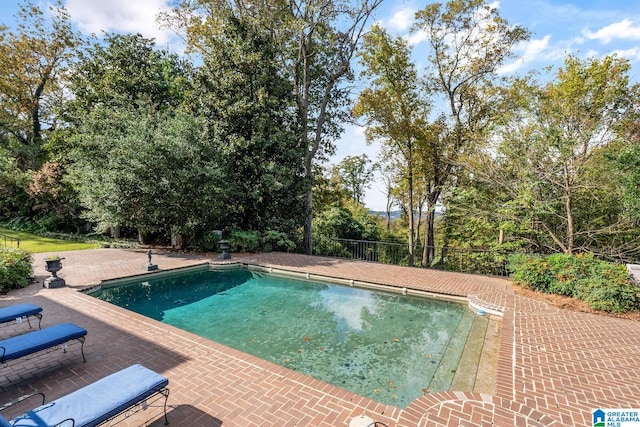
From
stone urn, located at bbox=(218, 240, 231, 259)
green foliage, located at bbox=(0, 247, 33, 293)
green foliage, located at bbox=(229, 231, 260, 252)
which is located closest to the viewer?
green foliage, located at bbox=(0, 247, 33, 293)

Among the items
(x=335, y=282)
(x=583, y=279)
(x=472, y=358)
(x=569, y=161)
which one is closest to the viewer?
(x=472, y=358)

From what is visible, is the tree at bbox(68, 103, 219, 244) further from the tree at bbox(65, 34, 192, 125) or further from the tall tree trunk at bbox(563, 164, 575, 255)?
the tall tree trunk at bbox(563, 164, 575, 255)

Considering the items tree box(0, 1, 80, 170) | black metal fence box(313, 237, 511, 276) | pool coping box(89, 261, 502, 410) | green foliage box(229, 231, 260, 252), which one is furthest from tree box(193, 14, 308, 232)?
tree box(0, 1, 80, 170)

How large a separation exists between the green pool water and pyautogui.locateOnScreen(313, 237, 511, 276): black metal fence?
4382mm

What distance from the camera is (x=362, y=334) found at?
635 cm

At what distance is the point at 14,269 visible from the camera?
7.95 metres

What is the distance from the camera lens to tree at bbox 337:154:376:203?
2878 cm

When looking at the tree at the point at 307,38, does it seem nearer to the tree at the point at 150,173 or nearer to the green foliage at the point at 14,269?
the tree at the point at 150,173

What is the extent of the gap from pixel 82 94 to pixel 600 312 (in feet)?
76.6

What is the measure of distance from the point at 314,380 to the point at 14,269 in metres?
9.13

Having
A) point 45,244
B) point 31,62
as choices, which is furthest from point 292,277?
point 31,62

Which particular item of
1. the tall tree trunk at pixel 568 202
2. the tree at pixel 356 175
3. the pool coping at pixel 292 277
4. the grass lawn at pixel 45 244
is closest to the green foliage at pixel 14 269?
the pool coping at pixel 292 277

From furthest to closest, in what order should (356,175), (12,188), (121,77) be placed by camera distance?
(356,175) < (12,188) < (121,77)

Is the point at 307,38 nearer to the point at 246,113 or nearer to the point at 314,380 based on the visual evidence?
the point at 246,113
